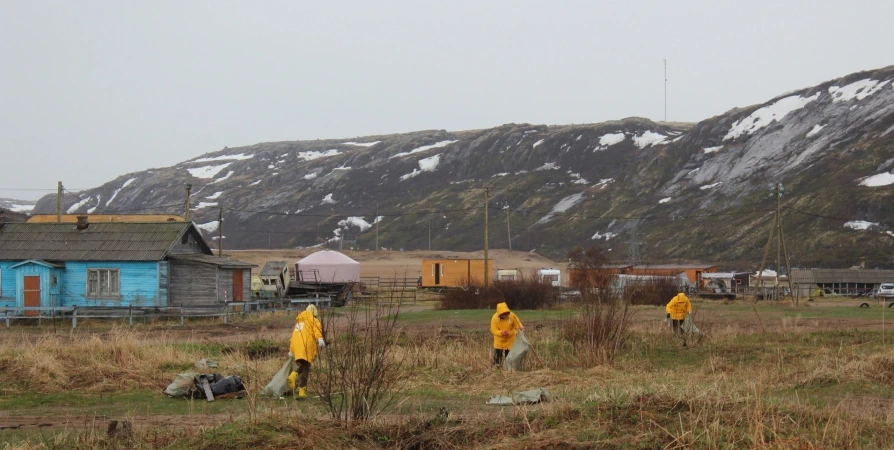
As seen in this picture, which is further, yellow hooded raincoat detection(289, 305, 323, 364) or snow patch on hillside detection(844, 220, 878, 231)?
snow patch on hillside detection(844, 220, 878, 231)

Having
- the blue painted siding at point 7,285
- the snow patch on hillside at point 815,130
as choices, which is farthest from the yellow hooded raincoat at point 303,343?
the snow patch on hillside at point 815,130

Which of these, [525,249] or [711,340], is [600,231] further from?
[711,340]

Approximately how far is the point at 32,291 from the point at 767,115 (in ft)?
388

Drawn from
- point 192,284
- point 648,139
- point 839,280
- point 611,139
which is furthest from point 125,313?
point 648,139

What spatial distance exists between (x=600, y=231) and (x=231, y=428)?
354 feet

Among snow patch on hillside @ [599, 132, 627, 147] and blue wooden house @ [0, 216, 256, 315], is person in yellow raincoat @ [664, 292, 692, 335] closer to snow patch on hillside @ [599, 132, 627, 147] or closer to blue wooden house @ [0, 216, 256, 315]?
blue wooden house @ [0, 216, 256, 315]

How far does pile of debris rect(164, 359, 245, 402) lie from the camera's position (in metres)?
13.8

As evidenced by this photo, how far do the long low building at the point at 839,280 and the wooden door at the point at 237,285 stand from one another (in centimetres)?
4395

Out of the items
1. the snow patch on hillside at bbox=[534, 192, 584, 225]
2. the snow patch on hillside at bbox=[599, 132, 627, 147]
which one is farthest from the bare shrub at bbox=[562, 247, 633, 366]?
the snow patch on hillside at bbox=[599, 132, 627, 147]

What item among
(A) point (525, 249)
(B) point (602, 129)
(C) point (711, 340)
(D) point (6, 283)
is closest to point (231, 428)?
(C) point (711, 340)

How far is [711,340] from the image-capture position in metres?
20.9

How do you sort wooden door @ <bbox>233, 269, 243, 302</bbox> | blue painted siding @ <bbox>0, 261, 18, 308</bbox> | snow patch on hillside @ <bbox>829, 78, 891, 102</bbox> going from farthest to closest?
snow patch on hillside @ <bbox>829, 78, 891, 102</bbox>, wooden door @ <bbox>233, 269, 243, 302</bbox>, blue painted siding @ <bbox>0, 261, 18, 308</bbox>

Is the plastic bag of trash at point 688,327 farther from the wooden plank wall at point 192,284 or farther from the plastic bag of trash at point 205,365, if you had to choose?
the wooden plank wall at point 192,284

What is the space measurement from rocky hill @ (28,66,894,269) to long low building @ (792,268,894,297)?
37.8 feet
